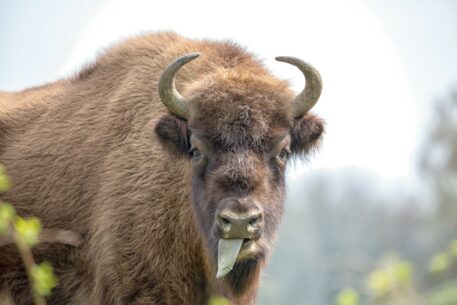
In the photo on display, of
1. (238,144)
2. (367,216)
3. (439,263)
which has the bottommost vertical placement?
(367,216)

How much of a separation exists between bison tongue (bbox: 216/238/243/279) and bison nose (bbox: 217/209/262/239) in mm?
143

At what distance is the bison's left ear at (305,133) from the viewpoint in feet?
31.1

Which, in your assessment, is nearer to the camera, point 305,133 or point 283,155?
point 283,155

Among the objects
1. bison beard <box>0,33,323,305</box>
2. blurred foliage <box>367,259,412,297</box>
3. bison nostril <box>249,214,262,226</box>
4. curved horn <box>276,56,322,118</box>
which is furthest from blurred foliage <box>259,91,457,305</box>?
blurred foliage <box>367,259,412,297</box>

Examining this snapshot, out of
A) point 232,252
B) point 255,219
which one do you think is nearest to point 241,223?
point 255,219

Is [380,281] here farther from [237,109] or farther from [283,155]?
[283,155]

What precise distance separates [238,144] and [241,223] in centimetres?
95

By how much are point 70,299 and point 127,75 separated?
95.8 inches

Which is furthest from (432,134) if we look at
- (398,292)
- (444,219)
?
(398,292)

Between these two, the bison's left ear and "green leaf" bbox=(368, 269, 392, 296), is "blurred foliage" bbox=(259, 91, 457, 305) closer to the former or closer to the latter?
the bison's left ear

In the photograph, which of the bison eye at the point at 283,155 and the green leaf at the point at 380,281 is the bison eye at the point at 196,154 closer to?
the bison eye at the point at 283,155

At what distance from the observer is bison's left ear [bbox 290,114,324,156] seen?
949 centimetres

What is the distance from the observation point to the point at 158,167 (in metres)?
9.77

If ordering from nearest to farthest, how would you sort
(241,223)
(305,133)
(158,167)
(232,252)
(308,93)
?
(241,223)
(232,252)
(308,93)
(305,133)
(158,167)
